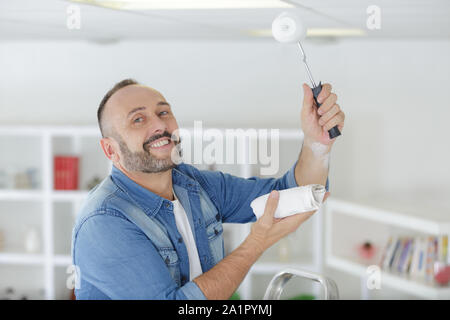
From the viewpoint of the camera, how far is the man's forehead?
38.3 inches

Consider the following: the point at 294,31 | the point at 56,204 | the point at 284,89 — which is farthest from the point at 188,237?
the point at 56,204

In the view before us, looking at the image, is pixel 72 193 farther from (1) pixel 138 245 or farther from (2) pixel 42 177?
(1) pixel 138 245

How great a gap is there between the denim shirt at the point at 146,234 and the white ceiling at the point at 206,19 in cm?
31

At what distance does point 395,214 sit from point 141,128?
3.54 ft

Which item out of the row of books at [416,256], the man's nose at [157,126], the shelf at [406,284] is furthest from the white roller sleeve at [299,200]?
the row of books at [416,256]

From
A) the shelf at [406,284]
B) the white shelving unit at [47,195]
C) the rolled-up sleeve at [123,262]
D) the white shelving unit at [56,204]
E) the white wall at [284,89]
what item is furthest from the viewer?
the white shelving unit at [47,195]

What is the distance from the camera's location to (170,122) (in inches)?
38.9

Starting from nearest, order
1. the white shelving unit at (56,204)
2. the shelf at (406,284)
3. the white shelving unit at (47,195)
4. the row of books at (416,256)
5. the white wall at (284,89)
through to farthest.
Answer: the white wall at (284,89), the shelf at (406,284), the row of books at (416,256), the white shelving unit at (56,204), the white shelving unit at (47,195)

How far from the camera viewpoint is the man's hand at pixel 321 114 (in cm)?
101

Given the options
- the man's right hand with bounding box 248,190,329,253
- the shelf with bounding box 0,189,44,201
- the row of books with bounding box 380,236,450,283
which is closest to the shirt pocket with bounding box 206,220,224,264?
the man's right hand with bounding box 248,190,329,253

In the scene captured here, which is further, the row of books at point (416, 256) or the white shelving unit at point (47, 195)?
the white shelving unit at point (47, 195)

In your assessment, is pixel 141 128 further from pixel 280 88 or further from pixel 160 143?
pixel 280 88

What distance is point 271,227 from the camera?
955mm

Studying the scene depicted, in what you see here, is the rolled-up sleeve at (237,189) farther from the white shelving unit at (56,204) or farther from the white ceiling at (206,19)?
the white shelving unit at (56,204)
